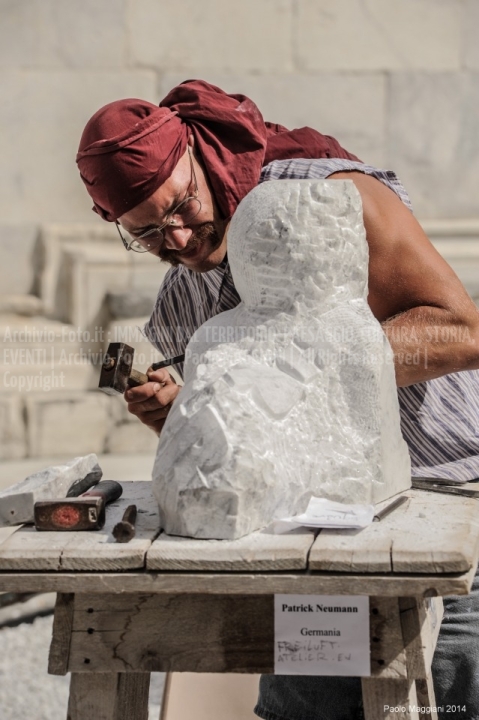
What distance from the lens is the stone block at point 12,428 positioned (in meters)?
4.66

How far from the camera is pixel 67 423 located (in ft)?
15.7

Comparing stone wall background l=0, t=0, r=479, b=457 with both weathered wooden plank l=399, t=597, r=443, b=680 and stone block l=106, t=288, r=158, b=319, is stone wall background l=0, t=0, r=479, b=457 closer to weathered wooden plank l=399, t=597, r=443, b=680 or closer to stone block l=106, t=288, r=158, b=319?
stone block l=106, t=288, r=158, b=319

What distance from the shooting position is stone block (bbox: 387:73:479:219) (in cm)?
507


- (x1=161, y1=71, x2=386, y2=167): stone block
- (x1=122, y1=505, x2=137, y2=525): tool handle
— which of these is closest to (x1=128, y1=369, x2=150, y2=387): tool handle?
(x1=122, y1=505, x2=137, y2=525): tool handle

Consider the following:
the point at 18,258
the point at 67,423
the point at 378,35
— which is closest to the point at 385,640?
the point at 67,423

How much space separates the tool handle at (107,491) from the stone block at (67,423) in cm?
273

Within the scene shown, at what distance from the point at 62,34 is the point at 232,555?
12.8ft

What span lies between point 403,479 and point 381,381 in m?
0.23

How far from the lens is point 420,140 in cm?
511

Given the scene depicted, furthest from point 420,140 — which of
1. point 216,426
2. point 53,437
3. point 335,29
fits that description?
point 216,426

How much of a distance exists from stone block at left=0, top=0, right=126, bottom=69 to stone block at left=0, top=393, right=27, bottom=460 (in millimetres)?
1658

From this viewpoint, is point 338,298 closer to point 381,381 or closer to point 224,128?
point 381,381

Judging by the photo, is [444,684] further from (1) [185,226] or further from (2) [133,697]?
(1) [185,226]

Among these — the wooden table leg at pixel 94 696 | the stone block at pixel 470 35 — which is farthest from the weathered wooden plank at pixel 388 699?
the stone block at pixel 470 35
